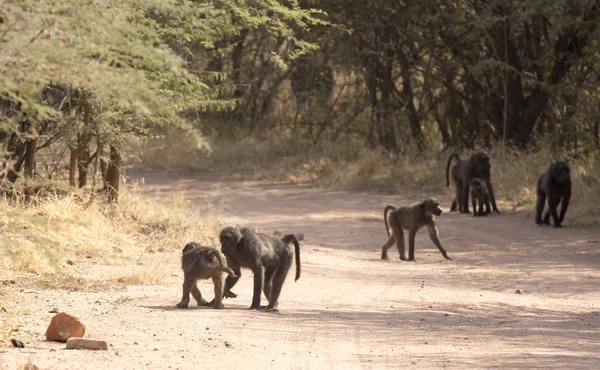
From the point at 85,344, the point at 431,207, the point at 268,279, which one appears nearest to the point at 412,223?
the point at 431,207

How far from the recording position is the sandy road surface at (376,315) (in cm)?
697

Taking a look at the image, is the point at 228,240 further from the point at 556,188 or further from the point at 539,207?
the point at 539,207

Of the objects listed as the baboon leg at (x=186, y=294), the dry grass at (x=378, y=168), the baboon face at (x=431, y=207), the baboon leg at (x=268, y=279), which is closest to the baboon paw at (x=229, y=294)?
the baboon leg at (x=268, y=279)

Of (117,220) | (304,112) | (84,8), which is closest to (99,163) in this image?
(117,220)

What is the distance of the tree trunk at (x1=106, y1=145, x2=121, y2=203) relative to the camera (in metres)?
14.2

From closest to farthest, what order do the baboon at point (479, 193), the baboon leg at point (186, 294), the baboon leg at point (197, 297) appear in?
the baboon leg at point (186, 294) → the baboon leg at point (197, 297) → the baboon at point (479, 193)

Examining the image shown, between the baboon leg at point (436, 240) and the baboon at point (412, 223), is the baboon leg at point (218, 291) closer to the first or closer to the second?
the baboon at point (412, 223)

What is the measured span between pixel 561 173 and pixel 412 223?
3.97 meters

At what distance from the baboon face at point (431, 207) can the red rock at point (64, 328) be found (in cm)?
820

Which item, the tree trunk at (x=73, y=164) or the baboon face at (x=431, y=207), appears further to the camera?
the baboon face at (x=431, y=207)

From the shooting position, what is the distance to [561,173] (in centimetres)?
1722

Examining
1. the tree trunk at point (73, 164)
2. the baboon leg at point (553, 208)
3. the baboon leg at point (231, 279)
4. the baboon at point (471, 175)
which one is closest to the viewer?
the baboon leg at point (231, 279)

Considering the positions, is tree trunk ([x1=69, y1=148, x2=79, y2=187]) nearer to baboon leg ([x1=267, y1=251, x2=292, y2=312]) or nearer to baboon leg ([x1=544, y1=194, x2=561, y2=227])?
baboon leg ([x1=267, y1=251, x2=292, y2=312])

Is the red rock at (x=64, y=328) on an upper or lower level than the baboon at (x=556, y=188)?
lower
